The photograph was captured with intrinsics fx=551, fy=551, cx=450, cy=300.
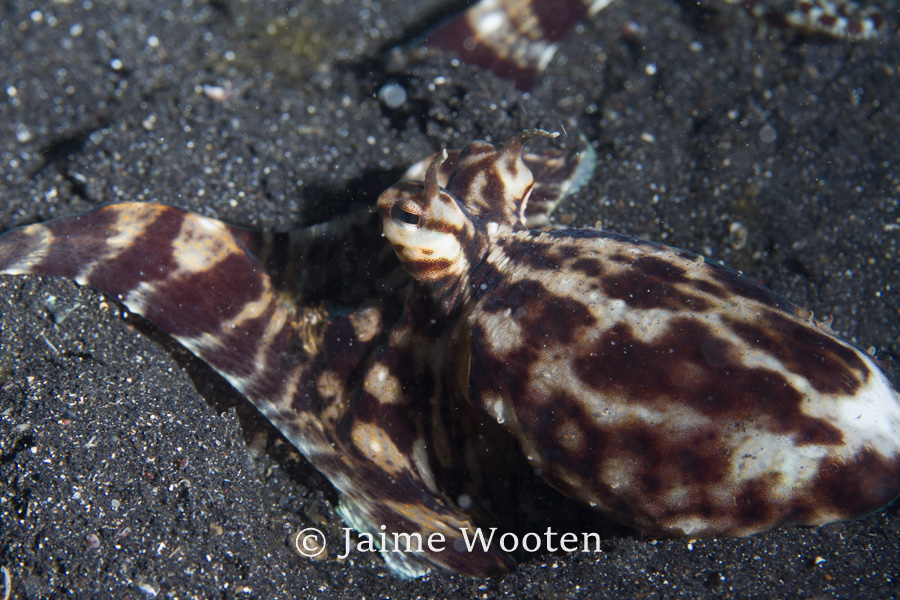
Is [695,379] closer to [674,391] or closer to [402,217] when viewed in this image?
[674,391]

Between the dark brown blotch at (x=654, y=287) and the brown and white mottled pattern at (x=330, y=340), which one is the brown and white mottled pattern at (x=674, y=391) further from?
the brown and white mottled pattern at (x=330, y=340)

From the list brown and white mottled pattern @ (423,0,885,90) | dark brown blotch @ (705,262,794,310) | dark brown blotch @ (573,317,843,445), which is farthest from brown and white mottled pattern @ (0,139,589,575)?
dark brown blotch @ (705,262,794,310)

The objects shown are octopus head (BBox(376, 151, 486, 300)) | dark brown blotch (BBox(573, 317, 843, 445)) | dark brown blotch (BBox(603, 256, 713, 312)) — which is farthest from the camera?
octopus head (BBox(376, 151, 486, 300))

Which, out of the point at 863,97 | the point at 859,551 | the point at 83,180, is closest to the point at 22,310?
the point at 83,180

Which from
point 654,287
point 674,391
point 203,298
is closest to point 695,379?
point 674,391

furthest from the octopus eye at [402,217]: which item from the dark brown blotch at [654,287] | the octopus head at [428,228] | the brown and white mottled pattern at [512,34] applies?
the brown and white mottled pattern at [512,34]

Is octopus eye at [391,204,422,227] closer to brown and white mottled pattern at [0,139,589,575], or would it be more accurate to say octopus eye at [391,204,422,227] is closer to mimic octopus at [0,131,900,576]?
mimic octopus at [0,131,900,576]

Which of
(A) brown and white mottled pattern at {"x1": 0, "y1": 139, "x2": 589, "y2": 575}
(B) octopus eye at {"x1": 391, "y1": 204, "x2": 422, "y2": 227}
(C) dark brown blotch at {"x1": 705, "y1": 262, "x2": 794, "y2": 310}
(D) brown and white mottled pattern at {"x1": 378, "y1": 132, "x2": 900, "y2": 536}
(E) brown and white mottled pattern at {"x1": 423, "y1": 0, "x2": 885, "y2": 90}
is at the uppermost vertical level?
(E) brown and white mottled pattern at {"x1": 423, "y1": 0, "x2": 885, "y2": 90}

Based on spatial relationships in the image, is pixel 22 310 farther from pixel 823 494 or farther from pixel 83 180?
pixel 823 494

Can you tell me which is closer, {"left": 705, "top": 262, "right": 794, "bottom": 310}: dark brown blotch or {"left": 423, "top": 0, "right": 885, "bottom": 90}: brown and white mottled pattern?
{"left": 705, "top": 262, "right": 794, "bottom": 310}: dark brown blotch
